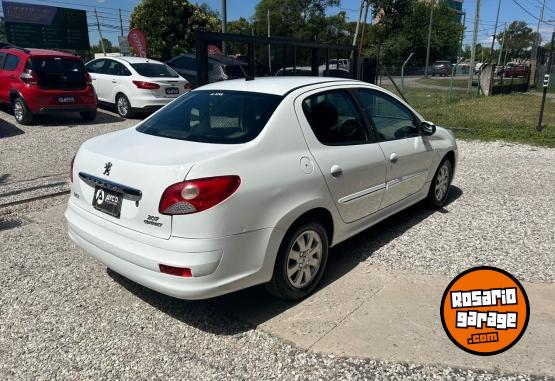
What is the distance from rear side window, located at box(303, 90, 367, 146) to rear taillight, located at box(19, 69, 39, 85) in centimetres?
871

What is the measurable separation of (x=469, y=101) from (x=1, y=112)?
1678 cm

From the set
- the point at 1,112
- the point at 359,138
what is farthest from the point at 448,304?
the point at 1,112

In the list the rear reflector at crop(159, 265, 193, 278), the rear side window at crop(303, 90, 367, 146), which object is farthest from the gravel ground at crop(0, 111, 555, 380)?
the rear side window at crop(303, 90, 367, 146)

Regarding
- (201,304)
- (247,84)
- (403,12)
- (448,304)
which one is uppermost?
(403,12)

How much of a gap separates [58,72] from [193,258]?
955 cm

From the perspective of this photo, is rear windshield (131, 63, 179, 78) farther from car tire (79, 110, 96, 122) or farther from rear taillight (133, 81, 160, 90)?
car tire (79, 110, 96, 122)

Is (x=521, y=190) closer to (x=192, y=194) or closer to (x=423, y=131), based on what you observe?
(x=423, y=131)

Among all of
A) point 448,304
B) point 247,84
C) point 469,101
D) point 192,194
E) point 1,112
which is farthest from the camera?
point 469,101

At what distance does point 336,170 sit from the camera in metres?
3.48

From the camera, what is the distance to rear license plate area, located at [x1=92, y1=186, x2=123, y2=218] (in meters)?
2.98

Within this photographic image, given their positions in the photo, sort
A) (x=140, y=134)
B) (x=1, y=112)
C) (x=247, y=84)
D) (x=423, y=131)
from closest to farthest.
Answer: (x=140, y=134)
(x=247, y=84)
(x=423, y=131)
(x=1, y=112)

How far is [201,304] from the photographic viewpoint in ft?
11.2

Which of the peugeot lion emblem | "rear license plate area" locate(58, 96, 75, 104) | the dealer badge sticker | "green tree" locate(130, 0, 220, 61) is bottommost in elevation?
the dealer badge sticker

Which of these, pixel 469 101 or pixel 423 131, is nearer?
pixel 423 131
